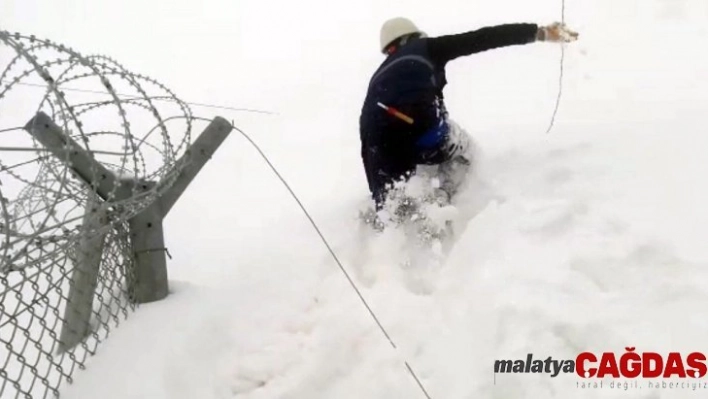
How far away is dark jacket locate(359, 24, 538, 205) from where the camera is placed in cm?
351

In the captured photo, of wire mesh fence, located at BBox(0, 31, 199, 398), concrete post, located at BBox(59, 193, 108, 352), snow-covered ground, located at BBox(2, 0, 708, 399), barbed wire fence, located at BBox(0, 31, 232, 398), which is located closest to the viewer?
snow-covered ground, located at BBox(2, 0, 708, 399)

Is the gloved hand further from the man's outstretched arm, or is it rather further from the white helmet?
the white helmet

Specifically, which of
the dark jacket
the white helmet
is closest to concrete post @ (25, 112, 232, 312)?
the dark jacket

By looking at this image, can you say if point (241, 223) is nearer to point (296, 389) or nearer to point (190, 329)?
point (190, 329)

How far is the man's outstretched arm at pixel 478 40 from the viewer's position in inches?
138

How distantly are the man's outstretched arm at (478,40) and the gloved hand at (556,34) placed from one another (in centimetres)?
3

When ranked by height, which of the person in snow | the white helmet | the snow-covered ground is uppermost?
the white helmet

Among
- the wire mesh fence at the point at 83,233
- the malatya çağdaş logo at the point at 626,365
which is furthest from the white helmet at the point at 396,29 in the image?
the malatya çağdaş logo at the point at 626,365

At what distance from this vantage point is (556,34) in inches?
139

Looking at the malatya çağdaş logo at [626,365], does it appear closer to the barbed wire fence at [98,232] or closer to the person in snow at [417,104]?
the person in snow at [417,104]

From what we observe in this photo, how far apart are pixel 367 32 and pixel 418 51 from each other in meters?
8.34

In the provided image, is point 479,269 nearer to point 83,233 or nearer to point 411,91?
point 411,91

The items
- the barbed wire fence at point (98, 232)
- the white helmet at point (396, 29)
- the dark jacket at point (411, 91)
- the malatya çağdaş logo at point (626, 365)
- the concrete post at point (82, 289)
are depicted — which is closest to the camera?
the malatya çağdaş logo at point (626, 365)

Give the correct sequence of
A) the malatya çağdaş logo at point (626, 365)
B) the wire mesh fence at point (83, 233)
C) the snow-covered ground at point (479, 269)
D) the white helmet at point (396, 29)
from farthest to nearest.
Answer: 1. the white helmet at point (396, 29)
2. the wire mesh fence at point (83, 233)
3. the snow-covered ground at point (479, 269)
4. the malatya çağdaş logo at point (626, 365)
